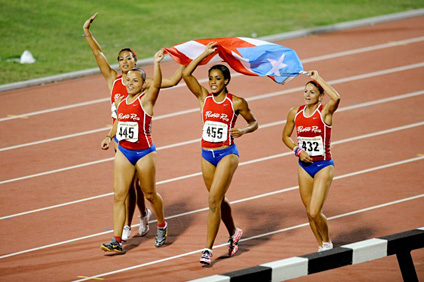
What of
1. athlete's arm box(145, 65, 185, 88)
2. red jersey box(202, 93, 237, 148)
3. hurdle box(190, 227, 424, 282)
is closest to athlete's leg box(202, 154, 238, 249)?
red jersey box(202, 93, 237, 148)

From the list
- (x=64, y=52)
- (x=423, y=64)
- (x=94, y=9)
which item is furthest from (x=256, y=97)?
(x=94, y=9)

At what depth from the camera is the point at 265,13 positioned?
22.6 m

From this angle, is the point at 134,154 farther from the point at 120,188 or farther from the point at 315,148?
the point at 315,148

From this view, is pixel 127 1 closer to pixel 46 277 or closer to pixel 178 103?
pixel 178 103

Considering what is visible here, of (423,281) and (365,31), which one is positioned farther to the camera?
(365,31)

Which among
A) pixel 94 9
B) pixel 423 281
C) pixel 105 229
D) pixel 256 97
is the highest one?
pixel 94 9

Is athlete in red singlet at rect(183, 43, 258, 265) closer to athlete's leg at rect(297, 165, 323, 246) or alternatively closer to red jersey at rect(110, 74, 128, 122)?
athlete's leg at rect(297, 165, 323, 246)

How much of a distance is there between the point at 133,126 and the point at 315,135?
2047mm

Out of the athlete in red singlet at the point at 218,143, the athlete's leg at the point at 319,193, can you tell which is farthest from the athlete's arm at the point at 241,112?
the athlete's leg at the point at 319,193

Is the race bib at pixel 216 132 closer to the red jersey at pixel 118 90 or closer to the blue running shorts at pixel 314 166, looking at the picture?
the blue running shorts at pixel 314 166

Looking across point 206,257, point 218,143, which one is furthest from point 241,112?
point 206,257

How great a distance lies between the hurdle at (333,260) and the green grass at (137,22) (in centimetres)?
1322

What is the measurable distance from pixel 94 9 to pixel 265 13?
4393mm

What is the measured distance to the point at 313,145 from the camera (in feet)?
31.1
